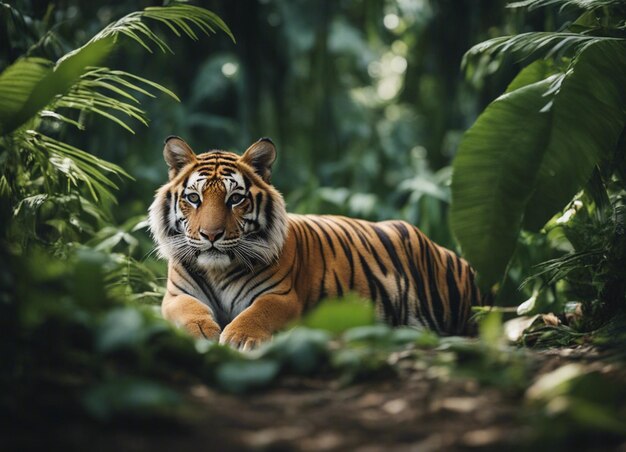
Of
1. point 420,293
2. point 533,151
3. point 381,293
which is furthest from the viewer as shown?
point 420,293

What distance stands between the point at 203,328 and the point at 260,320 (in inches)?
11.5

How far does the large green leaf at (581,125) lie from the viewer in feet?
10.2

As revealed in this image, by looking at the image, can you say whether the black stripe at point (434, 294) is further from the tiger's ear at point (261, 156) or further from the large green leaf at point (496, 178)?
the large green leaf at point (496, 178)

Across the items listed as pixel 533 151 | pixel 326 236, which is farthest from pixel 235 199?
pixel 533 151

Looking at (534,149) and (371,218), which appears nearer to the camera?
(534,149)

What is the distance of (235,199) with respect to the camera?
4082 millimetres

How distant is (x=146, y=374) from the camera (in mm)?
2203

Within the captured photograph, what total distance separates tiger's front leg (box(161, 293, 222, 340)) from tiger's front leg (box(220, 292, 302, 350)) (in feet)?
0.32

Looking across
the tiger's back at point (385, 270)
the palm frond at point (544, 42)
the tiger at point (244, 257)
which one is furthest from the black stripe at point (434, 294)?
the palm frond at point (544, 42)

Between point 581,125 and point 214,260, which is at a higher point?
point 581,125

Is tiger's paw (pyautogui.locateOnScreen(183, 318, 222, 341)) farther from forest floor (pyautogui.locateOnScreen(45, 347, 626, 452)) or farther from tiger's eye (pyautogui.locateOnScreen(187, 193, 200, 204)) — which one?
forest floor (pyautogui.locateOnScreen(45, 347, 626, 452))

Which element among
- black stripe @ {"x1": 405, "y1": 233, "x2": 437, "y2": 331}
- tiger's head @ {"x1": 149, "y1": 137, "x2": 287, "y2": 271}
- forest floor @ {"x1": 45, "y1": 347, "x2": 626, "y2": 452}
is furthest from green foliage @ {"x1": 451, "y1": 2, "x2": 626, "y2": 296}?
black stripe @ {"x1": 405, "y1": 233, "x2": 437, "y2": 331}

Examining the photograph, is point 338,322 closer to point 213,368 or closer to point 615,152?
point 213,368

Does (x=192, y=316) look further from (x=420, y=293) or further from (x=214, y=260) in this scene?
(x=420, y=293)
